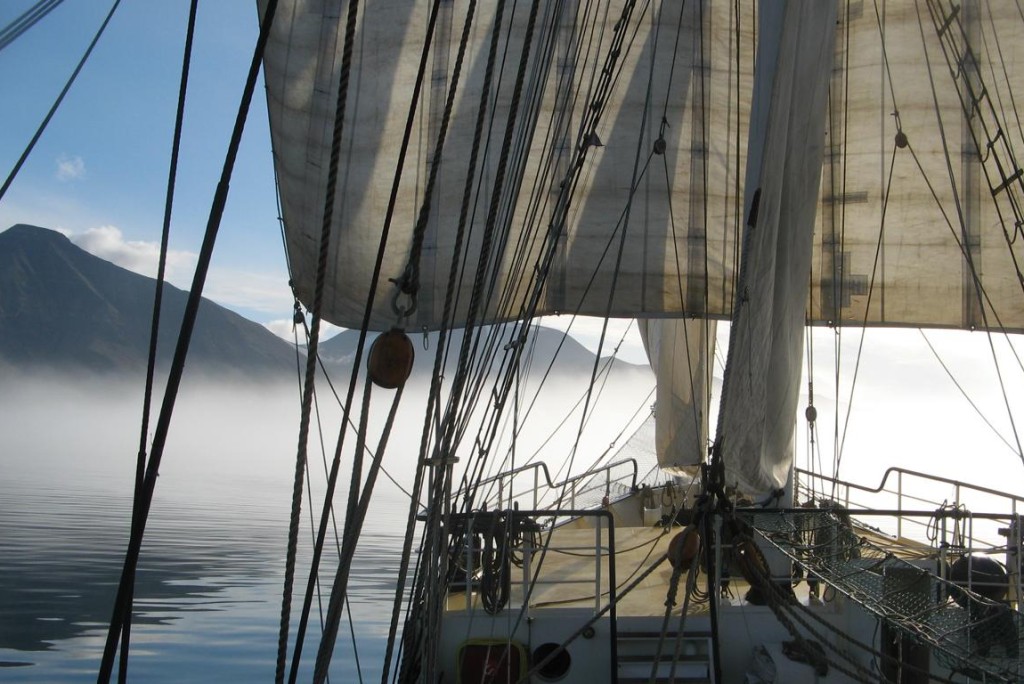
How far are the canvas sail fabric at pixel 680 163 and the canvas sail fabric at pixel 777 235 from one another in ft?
21.8

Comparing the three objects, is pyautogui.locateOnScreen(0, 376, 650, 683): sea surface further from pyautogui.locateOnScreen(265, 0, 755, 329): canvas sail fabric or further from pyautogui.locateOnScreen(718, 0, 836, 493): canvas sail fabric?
pyautogui.locateOnScreen(718, 0, 836, 493): canvas sail fabric

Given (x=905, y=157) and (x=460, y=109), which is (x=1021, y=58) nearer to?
(x=905, y=157)

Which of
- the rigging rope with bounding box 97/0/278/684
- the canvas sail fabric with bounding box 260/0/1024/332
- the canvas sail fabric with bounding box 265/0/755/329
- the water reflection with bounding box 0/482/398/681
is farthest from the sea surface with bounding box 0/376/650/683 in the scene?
the rigging rope with bounding box 97/0/278/684

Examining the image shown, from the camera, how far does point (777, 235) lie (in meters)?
7.61

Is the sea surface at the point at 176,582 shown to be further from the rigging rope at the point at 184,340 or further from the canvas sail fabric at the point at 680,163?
the rigging rope at the point at 184,340

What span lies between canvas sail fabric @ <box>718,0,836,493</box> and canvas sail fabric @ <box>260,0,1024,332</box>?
262 inches

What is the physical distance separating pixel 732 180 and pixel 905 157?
2.59 m

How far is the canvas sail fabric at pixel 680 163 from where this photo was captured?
1465cm

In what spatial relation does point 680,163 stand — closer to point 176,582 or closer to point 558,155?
point 558,155

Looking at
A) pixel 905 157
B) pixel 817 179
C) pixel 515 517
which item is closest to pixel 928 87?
pixel 905 157

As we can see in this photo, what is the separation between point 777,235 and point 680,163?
24.8ft

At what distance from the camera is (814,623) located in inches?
325

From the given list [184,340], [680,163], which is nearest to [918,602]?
[184,340]

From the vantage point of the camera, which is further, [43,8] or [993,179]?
[993,179]
